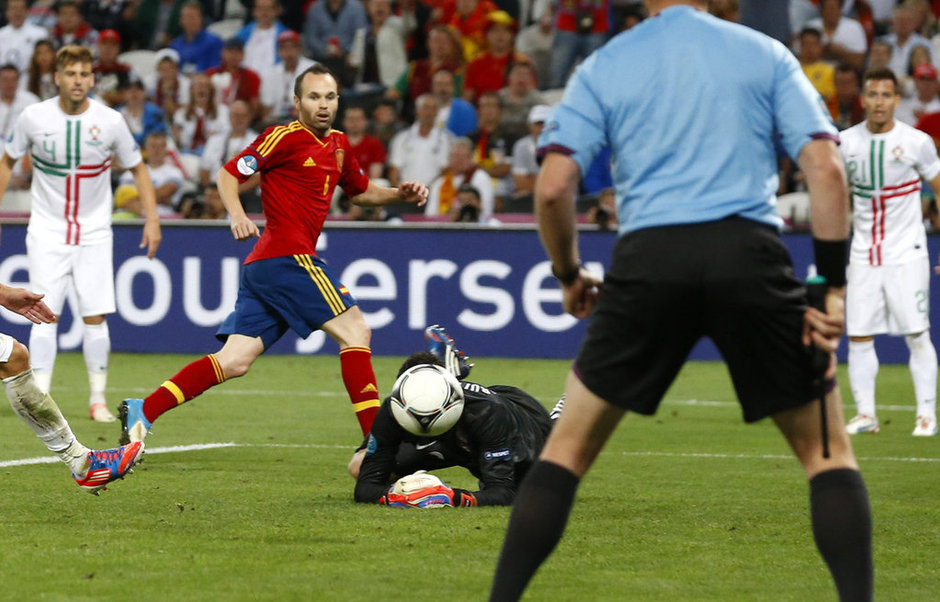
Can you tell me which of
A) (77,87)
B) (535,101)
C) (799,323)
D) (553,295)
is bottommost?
(553,295)

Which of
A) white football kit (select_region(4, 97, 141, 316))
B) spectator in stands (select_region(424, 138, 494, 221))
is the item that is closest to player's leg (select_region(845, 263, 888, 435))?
white football kit (select_region(4, 97, 141, 316))

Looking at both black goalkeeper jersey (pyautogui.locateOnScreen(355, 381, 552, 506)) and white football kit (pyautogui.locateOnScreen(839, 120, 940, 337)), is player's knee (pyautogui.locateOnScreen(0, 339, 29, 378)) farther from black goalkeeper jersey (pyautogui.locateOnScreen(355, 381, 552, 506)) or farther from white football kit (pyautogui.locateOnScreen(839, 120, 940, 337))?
white football kit (pyautogui.locateOnScreen(839, 120, 940, 337))

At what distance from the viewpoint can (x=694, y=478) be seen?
8.32 m

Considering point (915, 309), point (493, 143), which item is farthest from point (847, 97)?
point (915, 309)

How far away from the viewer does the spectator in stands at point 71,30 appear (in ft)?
70.7

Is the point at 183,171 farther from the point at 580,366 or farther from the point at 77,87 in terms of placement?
the point at 580,366

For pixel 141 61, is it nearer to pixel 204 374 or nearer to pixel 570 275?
pixel 204 374

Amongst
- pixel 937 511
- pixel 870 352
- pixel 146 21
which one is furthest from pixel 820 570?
pixel 146 21

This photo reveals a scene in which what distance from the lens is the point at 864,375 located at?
1068 cm

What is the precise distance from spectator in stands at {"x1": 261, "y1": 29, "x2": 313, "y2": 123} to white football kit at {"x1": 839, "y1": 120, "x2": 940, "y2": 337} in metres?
10.3

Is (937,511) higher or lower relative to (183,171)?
higher

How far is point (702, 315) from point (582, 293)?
14.1 inches

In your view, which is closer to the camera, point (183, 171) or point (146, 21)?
point (183, 171)

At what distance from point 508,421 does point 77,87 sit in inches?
187
